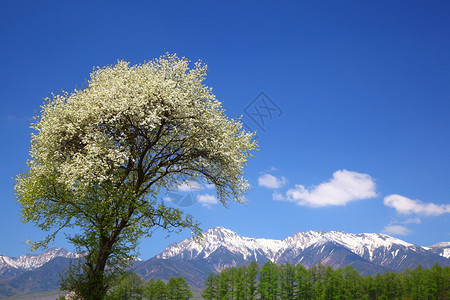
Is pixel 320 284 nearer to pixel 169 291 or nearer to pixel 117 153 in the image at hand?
pixel 169 291

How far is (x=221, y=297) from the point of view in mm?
128000

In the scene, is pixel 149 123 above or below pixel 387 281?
above

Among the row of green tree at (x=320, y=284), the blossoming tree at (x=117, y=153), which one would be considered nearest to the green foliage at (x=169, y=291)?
the row of green tree at (x=320, y=284)

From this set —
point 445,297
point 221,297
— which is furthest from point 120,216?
point 445,297

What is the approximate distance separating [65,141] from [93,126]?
7.65 ft

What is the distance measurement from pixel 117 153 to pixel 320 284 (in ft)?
426

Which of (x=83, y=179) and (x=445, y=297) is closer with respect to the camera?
(x=83, y=179)

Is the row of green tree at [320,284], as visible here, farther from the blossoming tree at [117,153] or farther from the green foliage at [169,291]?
the blossoming tree at [117,153]

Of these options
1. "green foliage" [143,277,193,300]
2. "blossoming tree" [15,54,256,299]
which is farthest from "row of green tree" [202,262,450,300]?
"blossoming tree" [15,54,256,299]

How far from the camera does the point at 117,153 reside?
2066 cm

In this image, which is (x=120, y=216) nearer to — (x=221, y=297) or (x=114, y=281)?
(x=114, y=281)

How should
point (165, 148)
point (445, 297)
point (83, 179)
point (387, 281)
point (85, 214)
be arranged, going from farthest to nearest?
point (387, 281) → point (445, 297) → point (165, 148) → point (85, 214) → point (83, 179)

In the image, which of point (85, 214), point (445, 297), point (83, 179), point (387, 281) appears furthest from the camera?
point (387, 281)

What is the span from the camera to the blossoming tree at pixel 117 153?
68.6 ft
